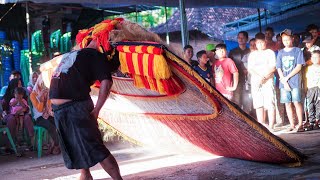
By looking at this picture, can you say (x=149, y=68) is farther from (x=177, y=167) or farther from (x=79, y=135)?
(x=177, y=167)

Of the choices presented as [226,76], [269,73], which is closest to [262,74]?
[269,73]

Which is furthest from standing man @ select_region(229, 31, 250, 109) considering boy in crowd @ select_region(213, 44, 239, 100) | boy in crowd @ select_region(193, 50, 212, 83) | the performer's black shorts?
the performer's black shorts

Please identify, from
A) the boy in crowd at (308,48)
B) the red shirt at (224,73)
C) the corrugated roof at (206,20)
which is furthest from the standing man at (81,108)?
the corrugated roof at (206,20)

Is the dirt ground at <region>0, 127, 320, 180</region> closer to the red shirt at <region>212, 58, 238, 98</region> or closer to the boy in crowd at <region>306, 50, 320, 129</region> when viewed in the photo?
the boy in crowd at <region>306, 50, 320, 129</region>

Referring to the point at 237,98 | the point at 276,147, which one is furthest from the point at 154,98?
the point at 237,98

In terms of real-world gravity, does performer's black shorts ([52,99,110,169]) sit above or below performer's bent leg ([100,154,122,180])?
above

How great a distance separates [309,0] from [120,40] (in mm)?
9250

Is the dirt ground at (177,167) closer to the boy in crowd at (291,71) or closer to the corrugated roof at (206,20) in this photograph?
the boy in crowd at (291,71)

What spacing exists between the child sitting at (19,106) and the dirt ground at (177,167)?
3.95 feet

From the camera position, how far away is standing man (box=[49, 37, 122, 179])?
3.45m

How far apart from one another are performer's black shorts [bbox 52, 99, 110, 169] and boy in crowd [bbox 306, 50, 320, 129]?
15.2ft

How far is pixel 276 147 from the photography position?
3.85m

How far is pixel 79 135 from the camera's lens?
11.4 ft

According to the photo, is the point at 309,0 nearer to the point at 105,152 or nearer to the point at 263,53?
the point at 263,53
